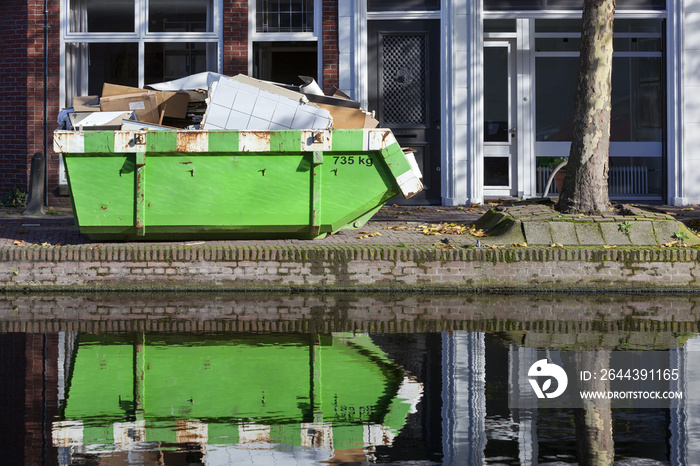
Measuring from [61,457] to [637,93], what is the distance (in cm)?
1394

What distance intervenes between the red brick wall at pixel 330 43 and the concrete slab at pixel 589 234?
246 inches

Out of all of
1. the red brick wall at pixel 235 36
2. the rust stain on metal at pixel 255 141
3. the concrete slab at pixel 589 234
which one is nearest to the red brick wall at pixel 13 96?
the red brick wall at pixel 235 36

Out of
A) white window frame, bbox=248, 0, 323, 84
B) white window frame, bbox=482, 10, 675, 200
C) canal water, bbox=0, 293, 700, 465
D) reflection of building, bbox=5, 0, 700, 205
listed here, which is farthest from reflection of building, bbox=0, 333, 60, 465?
white window frame, bbox=482, 10, 675, 200

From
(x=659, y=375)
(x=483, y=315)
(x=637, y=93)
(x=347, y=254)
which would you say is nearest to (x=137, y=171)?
(x=347, y=254)

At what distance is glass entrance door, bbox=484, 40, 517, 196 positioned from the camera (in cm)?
1673

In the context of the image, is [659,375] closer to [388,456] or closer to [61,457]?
[388,456]

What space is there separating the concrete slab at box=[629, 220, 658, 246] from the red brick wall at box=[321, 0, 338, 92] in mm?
6494

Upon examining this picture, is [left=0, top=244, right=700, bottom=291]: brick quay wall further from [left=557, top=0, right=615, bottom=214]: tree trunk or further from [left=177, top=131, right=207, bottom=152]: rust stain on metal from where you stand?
[left=557, top=0, right=615, bottom=214]: tree trunk

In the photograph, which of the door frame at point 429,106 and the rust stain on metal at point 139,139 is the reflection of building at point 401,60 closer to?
the door frame at point 429,106

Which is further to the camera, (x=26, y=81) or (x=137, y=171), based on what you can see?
(x=26, y=81)

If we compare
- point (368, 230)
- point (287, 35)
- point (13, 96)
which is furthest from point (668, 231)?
point (13, 96)

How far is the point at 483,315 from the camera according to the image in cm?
884

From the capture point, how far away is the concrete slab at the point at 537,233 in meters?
10.8

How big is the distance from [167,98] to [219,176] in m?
1.49
